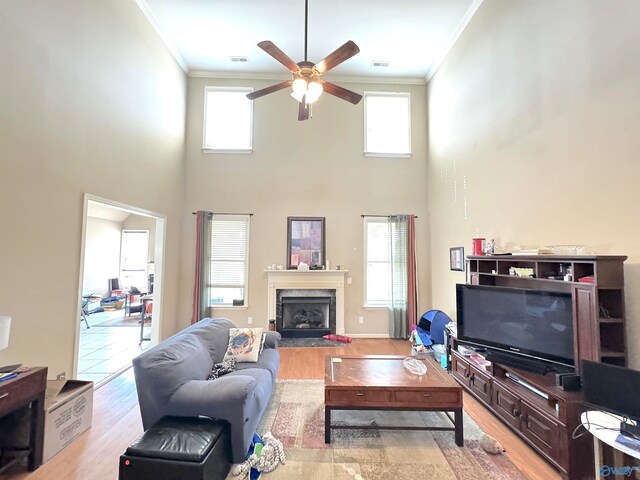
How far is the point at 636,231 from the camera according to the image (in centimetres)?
200

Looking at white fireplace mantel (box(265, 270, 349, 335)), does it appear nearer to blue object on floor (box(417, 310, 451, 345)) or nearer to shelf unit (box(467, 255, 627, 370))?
blue object on floor (box(417, 310, 451, 345))

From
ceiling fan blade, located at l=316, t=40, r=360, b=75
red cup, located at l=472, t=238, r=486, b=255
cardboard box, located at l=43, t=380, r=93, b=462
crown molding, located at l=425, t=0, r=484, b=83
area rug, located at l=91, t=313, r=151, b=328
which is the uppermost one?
crown molding, located at l=425, t=0, r=484, b=83

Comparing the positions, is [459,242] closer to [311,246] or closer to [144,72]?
[311,246]

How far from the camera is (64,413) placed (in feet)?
7.63

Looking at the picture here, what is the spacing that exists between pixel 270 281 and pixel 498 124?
4324 mm

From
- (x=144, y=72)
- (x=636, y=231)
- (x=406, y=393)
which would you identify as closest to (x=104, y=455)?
(x=406, y=393)

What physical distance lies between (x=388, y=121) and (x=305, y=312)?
4.29m

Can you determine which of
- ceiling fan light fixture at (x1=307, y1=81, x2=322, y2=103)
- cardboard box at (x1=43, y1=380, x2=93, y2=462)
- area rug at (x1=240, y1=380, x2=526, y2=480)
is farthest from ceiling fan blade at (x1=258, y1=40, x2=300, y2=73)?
cardboard box at (x1=43, y1=380, x2=93, y2=462)

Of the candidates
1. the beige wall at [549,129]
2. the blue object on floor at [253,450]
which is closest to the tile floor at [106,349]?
the blue object on floor at [253,450]

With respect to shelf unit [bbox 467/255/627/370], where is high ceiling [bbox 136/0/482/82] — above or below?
above

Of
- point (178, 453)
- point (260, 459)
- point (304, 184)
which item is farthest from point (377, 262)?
point (178, 453)

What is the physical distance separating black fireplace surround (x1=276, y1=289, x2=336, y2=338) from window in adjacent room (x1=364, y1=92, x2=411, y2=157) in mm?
3186

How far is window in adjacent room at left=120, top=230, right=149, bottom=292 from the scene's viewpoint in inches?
345

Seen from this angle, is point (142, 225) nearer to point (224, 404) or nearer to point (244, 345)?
point (244, 345)
